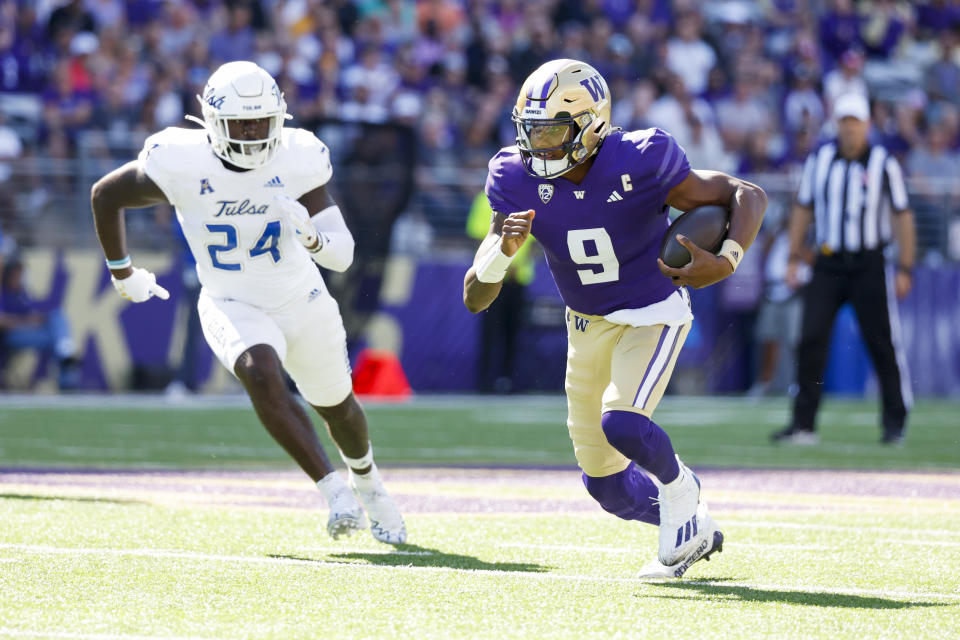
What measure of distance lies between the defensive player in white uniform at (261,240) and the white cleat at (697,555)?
1076 mm

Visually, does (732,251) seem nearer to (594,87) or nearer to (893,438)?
(594,87)

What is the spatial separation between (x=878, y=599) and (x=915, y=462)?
4516mm

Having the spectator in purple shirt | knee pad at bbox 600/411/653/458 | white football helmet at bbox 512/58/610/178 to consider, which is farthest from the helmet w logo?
the spectator in purple shirt

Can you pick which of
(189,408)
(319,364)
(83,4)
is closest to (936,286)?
(189,408)

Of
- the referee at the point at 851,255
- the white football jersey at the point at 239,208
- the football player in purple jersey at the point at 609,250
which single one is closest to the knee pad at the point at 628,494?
the football player in purple jersey at the point at 609,250

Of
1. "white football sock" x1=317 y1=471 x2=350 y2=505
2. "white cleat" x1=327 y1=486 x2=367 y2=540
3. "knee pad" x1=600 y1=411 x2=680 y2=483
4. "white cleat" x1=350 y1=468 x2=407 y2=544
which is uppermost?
"knee pad" x1=600 y1=411 x2=680 y2=483

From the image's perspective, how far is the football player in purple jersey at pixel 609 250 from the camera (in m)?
4.61

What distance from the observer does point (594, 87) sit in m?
4.81

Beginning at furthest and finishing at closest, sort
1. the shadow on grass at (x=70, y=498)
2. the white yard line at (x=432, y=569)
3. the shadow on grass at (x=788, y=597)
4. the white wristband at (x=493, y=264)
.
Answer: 1. the shadow on grass at (x=70, y=498)
2. the white wristband at (x=493, y=264)
3. the white yard line at (x=432, y=569)
4. the shadow on grass at (x=788, y=597)

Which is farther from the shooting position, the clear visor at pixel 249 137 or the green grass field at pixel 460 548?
the clear visor at pixel 249 137

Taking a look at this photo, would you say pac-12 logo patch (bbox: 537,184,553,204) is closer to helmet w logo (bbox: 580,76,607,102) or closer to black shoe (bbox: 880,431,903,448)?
helmet w logo (bbox: 580,76,607,102)

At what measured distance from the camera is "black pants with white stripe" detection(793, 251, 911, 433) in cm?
927

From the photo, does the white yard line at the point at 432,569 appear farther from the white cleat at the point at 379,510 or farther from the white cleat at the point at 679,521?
the white cleat at the point at 379,510

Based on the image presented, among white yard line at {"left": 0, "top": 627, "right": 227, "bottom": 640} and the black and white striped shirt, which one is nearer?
white yard line at {"left": 0, "top": 627, "right": 227, "bottom": 640}
